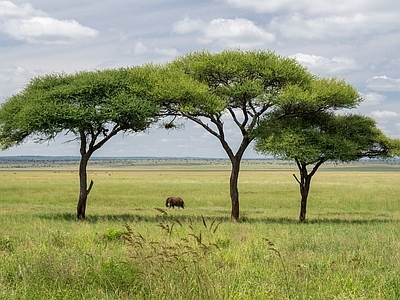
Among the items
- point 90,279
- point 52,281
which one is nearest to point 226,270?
point 90,279

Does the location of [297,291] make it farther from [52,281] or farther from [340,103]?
[340,103]

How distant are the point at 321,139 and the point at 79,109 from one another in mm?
13966

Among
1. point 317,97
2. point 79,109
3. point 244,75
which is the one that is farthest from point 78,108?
point 317,97

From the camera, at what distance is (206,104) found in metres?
28.4

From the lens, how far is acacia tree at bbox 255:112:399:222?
29.2 metres

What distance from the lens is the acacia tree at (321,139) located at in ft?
95.9

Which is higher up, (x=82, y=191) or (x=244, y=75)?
(x=244, y=75)

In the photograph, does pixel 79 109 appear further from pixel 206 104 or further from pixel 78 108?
pixel 206 104

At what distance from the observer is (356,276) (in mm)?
9281

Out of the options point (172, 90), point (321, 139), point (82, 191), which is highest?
point (172, 90)

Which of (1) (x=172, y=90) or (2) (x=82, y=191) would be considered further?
(2) (x=82, y=191)

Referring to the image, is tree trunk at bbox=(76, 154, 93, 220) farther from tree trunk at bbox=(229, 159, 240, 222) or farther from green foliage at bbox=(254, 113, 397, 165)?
green foliage at bbox=(254, 113, 397, 165)

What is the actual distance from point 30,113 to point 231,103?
11.6 m

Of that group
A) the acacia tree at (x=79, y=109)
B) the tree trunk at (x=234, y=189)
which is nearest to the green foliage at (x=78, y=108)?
the acacia tree at (x=79, y=109)
